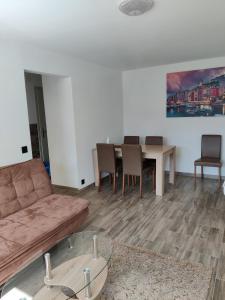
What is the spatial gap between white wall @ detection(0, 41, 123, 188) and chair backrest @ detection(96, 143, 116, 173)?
311 mm

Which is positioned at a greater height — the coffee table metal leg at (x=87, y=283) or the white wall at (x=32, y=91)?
the white wall at (x=32, y=91)

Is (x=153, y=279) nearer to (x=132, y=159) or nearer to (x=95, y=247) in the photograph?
(x=95, y=247)

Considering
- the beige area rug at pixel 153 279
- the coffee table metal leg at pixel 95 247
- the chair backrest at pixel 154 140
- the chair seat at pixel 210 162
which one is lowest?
the beige area rug at pixel 153 279

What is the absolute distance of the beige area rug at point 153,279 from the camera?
70.1 inches

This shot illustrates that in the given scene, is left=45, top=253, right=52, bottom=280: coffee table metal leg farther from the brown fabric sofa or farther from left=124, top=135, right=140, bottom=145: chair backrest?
left=124, top=135, right=140, bottom=145: chair backrest

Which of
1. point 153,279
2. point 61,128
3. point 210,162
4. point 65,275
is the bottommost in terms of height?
point 153,279

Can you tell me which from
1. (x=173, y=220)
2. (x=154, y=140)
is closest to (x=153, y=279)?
(x=173, y=220)

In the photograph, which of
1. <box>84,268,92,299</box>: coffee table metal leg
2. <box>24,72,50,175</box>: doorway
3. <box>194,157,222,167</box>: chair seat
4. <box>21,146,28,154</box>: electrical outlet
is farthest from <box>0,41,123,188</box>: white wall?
<box>194,157,222,167</box>: chair seat

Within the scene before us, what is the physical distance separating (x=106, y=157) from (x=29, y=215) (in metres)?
1.91

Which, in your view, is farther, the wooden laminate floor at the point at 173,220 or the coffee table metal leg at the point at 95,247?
the wooden laminate floor at the point at 173,220

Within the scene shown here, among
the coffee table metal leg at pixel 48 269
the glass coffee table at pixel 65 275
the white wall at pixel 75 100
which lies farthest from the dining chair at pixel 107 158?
the coffee table metal leg at pixel 48 269

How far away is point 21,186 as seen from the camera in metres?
2.65

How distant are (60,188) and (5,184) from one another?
179cm

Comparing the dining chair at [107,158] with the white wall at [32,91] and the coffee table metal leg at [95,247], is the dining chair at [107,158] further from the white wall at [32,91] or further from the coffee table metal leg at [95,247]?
the white wall at [32,91]
